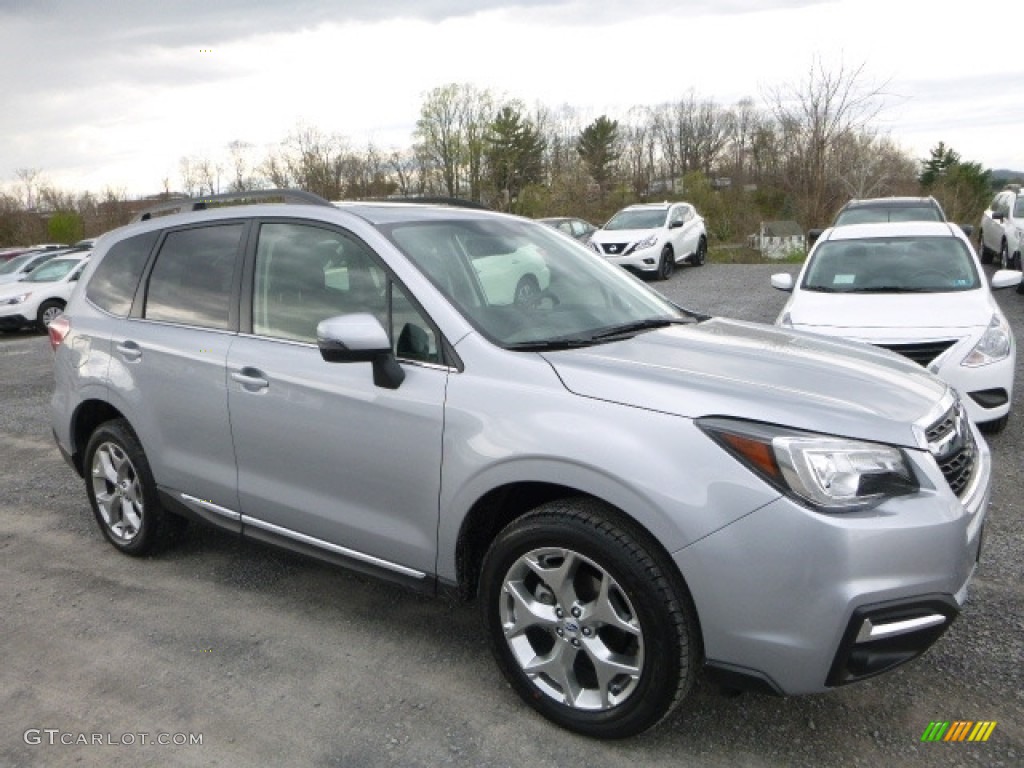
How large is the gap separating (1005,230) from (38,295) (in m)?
17.9

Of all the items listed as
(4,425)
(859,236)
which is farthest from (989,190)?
(4,425)

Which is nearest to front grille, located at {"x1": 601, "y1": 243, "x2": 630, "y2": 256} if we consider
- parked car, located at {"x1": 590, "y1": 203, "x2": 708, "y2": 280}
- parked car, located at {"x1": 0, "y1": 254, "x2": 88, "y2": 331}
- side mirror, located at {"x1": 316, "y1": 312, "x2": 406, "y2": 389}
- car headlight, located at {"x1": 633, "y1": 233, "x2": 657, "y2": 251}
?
parked car, located at {"x1": 590, "y1": 203, "x2": 708, "y2": 280}

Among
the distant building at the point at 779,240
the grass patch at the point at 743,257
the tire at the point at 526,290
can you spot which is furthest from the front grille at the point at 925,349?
the distant building at the point at 779,240

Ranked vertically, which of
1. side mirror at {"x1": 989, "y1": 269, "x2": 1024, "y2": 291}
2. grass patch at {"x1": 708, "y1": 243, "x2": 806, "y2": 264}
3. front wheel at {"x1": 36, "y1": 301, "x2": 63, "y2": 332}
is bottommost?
front wheel at {"x1": 36, "y1": 301, "x2": 63, "y2": 332}

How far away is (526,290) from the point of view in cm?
340

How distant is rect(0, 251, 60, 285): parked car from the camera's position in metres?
17.8

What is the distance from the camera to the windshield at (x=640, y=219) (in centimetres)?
1878

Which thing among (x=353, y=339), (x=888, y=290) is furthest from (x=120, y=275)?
(x=888, y=290)

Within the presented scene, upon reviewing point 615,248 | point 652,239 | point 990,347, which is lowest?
point 615,248

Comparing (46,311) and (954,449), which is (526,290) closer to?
(954,449)

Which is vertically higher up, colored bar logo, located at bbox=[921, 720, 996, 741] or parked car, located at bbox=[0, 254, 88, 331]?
colored bar logo, located at bbox=[921, 720, 996, 741]

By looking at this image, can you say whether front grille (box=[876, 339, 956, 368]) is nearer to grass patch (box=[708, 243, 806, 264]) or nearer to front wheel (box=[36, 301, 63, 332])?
front wheel (box=[36, 301, 63, 332])

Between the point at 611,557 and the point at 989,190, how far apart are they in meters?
49.6

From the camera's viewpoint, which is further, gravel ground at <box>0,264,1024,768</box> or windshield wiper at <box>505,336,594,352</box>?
windshield wiper at <box>505,336,594,352</box>
